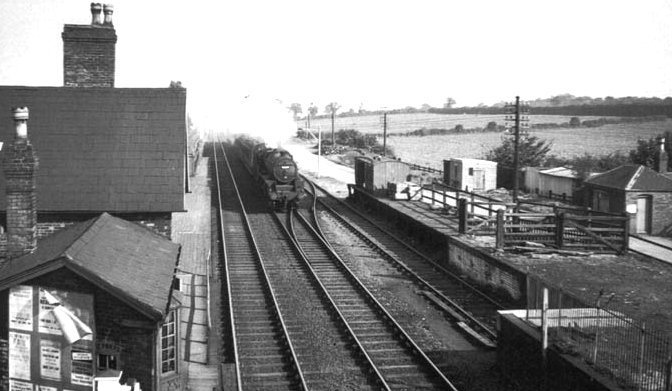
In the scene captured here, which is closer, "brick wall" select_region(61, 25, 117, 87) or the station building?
the station building

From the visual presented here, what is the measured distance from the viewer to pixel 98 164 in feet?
49.8

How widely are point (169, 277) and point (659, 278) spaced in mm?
12330

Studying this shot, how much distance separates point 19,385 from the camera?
10.5 meters

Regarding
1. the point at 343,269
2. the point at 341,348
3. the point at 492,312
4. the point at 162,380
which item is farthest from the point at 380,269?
the point at 162,380

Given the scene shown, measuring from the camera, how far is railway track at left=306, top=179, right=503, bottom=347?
15.4 metres

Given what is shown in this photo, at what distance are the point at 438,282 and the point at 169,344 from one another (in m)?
9.44

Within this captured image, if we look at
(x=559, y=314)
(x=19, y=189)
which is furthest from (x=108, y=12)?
(x=559, y=314)

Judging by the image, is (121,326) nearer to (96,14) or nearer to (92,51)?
(92,51)

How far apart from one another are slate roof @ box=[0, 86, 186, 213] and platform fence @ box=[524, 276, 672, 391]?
7.67 meters

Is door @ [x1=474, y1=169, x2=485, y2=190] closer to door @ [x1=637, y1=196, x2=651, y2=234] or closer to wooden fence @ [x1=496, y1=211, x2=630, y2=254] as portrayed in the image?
door @ [x1=637, y1=196, x2=651, y2=234]

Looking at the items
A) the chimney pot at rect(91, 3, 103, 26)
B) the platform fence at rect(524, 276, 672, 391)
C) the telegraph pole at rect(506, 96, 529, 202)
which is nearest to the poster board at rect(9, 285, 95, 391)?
the platform fence at rect(524, 276, 672, 391)

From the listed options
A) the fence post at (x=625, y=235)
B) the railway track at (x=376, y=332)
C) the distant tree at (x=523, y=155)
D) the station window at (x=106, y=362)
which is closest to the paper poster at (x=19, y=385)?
the station window at (x=106, y=362)

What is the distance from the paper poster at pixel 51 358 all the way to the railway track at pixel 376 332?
512cm

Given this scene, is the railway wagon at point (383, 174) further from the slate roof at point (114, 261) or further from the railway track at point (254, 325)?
the slate roof at point (114, 261)
